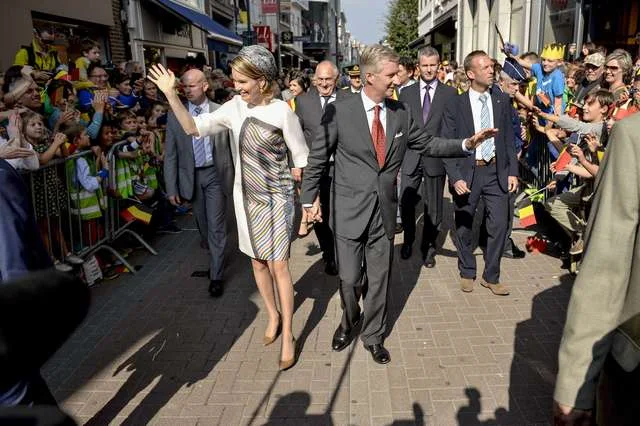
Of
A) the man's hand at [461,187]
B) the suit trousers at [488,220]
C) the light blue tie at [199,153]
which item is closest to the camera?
the man's hand at [461,187]

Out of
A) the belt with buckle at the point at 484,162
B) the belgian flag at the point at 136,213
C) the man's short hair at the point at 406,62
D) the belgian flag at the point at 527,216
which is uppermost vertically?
the man's short hair at the point at 406,62

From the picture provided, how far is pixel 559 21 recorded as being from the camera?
14.4 meters

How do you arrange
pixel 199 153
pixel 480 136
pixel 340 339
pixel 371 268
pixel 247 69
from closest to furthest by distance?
pixel 247 69, pixel 480 136, pixel 371 268, pixel 340 339, pixel 199 153

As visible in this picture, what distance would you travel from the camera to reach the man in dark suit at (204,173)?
519 cm

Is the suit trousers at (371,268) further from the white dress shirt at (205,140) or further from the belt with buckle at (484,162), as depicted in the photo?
the white dress shirt at (205,140)

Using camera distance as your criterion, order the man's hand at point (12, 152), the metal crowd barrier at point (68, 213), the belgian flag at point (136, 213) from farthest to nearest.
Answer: the belgian flag at point (136, 213)
the metal crowd barrier at point (68, 213)
the man's hand at point (12, 152)

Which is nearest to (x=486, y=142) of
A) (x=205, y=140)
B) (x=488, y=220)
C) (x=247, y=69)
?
(x=488, y=220)

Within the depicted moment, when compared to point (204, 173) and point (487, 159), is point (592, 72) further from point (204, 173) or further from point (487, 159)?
point (204, 173)

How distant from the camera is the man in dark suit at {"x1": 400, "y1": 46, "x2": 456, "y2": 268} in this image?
579 cm

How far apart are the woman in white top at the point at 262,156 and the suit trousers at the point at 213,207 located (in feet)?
4.25

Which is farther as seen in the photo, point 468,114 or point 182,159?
point 182,159

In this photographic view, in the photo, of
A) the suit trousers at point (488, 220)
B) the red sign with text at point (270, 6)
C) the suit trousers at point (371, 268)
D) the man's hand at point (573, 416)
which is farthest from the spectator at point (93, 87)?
the red sign with text at point (270, 6)

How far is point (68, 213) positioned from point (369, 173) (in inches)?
133

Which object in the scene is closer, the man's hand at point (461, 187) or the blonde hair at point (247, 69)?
the blonde hair at point (247, 69)
